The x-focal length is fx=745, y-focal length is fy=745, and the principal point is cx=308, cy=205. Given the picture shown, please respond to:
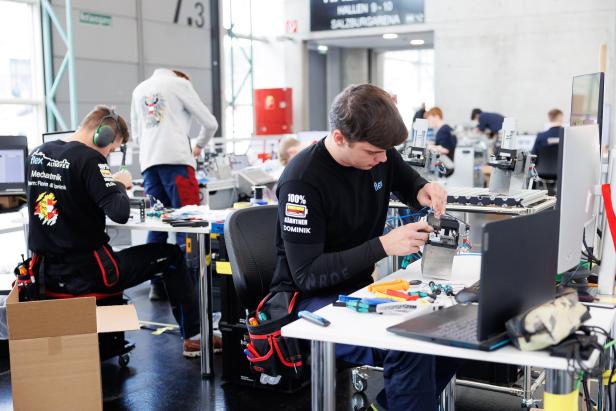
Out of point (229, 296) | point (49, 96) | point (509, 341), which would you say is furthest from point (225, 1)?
point (509, 341)

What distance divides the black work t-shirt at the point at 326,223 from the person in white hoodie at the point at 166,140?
8.97ft

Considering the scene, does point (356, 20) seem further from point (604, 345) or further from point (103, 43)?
point (604, 345)

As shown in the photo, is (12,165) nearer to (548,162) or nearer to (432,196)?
(432,196)

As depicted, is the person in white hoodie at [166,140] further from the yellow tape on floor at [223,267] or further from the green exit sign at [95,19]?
the green exit sign at [95,19]

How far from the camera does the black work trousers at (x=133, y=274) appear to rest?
326cm

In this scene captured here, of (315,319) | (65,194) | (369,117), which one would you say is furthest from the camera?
(65,194)

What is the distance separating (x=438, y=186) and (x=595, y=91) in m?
0.80

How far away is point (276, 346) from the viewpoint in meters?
2.07

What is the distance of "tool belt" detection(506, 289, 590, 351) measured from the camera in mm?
1508

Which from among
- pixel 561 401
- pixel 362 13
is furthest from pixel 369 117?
pixel 362 13

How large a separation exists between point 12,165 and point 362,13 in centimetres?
808

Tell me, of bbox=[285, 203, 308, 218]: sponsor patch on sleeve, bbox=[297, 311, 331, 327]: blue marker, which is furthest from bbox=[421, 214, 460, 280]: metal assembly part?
bbox=[297, 311, 331, 327]: blue marker

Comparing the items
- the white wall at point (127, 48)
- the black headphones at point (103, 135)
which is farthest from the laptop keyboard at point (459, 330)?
the white wall at point (127, 48)

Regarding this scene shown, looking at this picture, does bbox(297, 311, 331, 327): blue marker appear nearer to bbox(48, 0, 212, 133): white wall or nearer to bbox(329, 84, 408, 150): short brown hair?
bbox(329, 84, 408, 150): short brown hair
